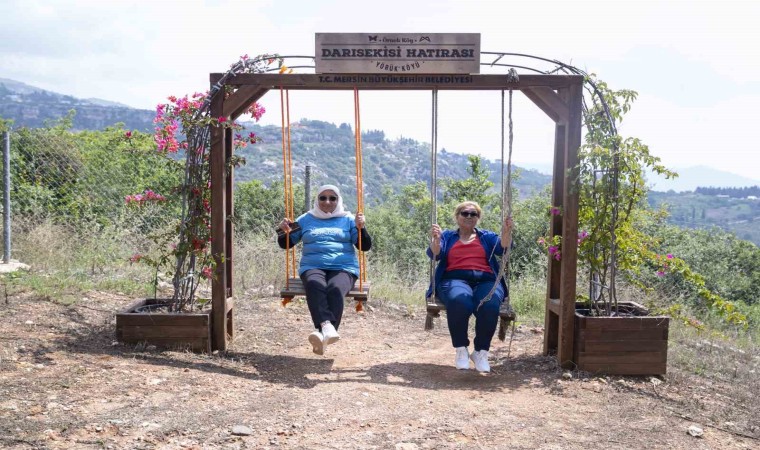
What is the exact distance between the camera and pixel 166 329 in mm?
5188

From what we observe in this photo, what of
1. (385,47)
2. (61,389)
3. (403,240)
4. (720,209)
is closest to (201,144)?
(385,47)

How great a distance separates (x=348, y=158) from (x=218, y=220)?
1104 inches

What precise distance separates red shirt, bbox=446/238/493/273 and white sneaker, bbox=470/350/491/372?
0.70m

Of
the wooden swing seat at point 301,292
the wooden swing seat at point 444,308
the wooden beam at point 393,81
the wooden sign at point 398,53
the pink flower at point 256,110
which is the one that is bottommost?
the wooden swing seat at point 444,308

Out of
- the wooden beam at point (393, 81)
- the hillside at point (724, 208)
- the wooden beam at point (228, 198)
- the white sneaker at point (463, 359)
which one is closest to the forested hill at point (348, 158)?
the hillside at point (724, 208)

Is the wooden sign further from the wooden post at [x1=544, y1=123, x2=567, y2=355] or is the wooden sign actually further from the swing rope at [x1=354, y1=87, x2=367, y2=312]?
the wooden post at [x1=544, y1=123, x2=567, y2=355]

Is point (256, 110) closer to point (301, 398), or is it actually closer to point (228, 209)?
point (228, 209)

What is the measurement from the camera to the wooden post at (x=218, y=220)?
5215mm

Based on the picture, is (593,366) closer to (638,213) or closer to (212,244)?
(638,213)

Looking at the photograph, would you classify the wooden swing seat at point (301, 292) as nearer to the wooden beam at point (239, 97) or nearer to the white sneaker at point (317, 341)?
the white sneaker at point (317, 341)

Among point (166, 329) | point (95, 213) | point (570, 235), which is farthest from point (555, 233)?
point (95, 213)

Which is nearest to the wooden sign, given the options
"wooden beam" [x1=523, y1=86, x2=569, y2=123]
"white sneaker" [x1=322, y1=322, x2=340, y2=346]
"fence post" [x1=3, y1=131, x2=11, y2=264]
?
"wooden beam" [x1=523, y1=86, x2=569, y2=123]

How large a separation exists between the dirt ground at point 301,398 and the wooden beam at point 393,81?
2.22 meters

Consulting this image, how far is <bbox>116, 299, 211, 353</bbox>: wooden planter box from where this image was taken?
5.18 meters
